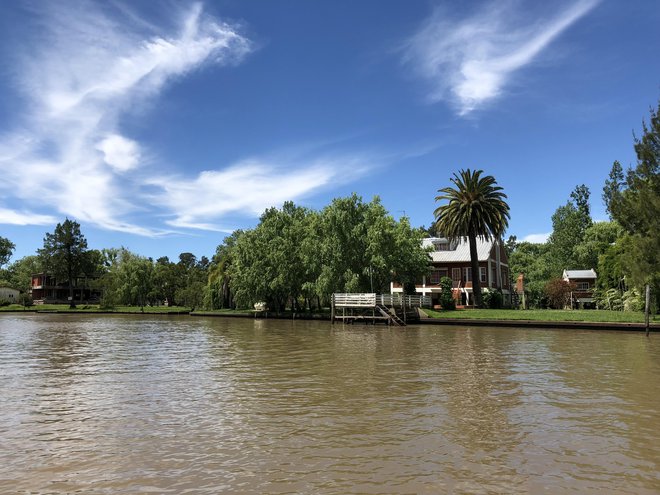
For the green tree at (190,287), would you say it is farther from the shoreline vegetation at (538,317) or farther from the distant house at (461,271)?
the distant house at (461,271)

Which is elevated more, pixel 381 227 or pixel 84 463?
pixel 381 227

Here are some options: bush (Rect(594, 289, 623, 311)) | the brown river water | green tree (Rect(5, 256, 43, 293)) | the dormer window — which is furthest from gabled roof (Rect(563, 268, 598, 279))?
green tree (Rect(5, 256, 43, 293))

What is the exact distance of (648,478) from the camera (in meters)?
7.98

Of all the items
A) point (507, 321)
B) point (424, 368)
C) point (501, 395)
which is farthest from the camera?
point (507, 321)

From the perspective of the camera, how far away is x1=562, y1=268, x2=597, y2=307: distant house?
81.5m

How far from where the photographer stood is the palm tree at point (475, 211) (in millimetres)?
58625

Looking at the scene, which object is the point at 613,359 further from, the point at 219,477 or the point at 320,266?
the point at 320,266

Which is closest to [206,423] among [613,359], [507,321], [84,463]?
[84,463]

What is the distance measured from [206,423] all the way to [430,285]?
61.5 metres

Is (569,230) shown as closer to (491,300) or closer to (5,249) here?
(491,300)

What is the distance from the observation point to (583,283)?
8381cm

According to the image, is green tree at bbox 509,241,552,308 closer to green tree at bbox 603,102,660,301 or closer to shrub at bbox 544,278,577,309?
shrub at bbox 544,278,577,309

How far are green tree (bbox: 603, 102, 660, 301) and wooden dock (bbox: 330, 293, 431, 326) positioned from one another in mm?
19747

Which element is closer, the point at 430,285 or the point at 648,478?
the point at 648,478
